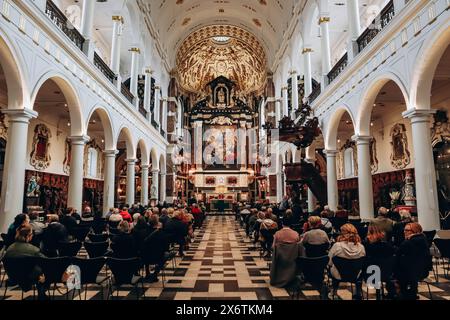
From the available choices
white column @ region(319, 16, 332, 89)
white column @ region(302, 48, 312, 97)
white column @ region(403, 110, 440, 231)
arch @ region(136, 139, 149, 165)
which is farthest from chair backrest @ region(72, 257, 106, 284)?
arch @ region(136, 139, 149, 165)

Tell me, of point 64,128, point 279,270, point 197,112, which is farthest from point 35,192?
point 197,112

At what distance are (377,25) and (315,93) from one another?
6.49 metres

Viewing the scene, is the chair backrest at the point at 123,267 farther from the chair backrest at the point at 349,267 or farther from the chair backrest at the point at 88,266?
the chair backrest at the point at 349,267

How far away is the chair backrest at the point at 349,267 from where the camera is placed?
4367 millimetres

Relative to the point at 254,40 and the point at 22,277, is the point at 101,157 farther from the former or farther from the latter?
the point at 22,277

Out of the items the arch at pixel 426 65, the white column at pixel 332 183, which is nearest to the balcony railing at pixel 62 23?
the arch at pixel 426 65

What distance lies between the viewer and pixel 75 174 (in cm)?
1109

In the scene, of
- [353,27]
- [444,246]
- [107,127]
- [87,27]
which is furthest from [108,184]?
[444,246]

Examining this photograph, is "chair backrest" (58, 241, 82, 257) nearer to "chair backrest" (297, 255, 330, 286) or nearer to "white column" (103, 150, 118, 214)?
"chair backrest" (297, 255, 330, 286)

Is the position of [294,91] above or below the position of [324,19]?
below

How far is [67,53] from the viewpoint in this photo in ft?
32.8

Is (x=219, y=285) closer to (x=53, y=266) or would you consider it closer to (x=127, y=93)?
(x=53, y=266)

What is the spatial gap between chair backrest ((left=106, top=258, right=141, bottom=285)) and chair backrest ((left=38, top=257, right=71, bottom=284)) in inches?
20.7

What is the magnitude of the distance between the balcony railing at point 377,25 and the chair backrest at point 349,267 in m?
7.39
